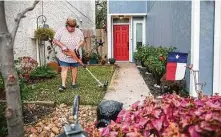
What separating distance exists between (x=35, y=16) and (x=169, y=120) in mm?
11412

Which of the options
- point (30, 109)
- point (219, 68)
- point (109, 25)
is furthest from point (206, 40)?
point (109, 25)

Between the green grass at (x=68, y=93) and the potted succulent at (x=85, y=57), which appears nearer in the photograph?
the green grass at (x=68, y=93)

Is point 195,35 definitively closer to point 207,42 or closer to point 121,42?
point 207,42

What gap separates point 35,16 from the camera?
508 inches

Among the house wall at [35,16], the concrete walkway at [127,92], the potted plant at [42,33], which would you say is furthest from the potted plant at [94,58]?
the concrete walkway at [127,92]

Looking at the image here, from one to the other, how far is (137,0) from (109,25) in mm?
2033

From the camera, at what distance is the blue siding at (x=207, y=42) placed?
6930 mm

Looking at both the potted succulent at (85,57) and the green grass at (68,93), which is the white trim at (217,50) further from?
the potted succulent at (85,57)

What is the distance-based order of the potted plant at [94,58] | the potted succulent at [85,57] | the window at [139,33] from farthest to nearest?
the window at [139,33] → the potted plant at [94,58] → the potted succulent at [85,57]

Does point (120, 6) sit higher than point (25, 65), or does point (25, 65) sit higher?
point (120, 6)

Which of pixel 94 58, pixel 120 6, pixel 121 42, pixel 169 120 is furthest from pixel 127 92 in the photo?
pixel 121 42

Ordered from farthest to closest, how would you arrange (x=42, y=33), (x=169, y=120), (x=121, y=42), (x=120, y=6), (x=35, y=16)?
(x=121, y=42)
(x=120, y=6)
(x=35, y=16)
(x=42, y=33)
(x=169, y=120)

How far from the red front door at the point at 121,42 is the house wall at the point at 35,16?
163cm

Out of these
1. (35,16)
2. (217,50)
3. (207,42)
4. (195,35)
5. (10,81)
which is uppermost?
(35,16)
